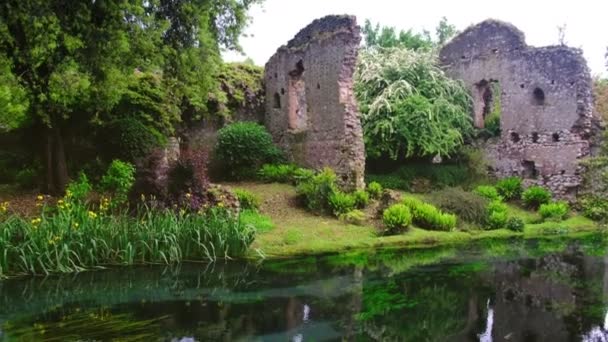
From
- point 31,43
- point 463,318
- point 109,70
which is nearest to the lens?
point 463,318

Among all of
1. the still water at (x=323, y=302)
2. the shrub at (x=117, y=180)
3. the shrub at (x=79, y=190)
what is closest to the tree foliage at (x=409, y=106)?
the still water at (x=323, y=302)

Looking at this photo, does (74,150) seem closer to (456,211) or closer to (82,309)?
(82,309)

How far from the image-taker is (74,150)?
649 inches

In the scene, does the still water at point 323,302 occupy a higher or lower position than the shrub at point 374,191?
lower

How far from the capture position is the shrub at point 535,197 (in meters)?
18.7

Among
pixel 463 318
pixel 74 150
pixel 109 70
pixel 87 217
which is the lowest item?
pixel 463 318

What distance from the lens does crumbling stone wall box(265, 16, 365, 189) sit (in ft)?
59.4

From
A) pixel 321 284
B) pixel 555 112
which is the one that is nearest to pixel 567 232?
pixel 555 112

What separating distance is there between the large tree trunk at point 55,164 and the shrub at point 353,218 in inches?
277

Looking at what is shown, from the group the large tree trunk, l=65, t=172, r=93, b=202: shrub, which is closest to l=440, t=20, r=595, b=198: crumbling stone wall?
l=65, t=172, r=93, b=202: shrub

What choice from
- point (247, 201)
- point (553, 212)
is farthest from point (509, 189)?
point (247, 201)

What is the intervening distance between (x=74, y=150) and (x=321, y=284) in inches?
393

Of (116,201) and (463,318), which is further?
(116,201)

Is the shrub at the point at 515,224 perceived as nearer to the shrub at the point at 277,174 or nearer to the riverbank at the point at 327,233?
the riverbank at the point at 327,233
